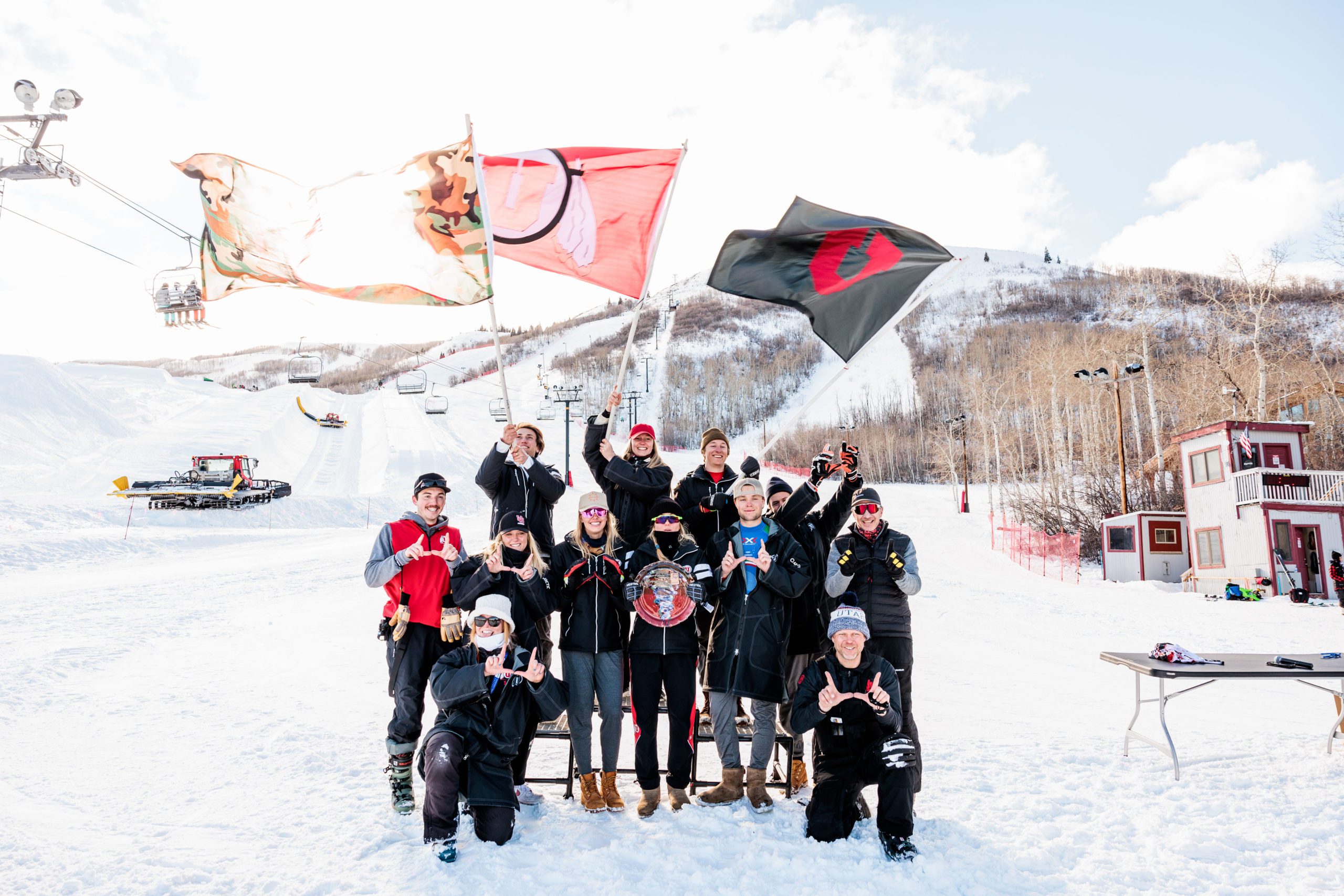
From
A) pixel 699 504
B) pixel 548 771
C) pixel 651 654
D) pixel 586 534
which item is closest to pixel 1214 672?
pixel 699 504

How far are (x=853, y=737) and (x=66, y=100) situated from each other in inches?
717

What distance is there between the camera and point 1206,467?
858 inches

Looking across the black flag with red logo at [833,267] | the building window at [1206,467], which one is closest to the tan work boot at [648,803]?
the black flag with red logo at [833,267]

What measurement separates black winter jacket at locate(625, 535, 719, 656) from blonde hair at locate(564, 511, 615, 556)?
0.42 ft

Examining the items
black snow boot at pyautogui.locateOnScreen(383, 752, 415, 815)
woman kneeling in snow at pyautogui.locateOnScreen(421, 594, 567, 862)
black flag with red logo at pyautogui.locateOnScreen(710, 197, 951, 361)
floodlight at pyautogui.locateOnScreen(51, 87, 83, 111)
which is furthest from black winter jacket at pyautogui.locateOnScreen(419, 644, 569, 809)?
floodlight at pyautogui.locateOnScreen(51, 87, 83, 111)

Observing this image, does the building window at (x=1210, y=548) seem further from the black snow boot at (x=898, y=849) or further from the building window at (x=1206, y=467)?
the black snow boot at (x=898, y=849)

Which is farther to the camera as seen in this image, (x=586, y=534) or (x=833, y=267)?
(x=833, y=267)

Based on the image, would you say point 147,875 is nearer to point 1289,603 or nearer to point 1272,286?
point 1289,603

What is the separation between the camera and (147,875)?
3.39 meters

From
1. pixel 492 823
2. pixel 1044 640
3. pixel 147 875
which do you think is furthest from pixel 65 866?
pixel 1044 640

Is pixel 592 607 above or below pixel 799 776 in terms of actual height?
above

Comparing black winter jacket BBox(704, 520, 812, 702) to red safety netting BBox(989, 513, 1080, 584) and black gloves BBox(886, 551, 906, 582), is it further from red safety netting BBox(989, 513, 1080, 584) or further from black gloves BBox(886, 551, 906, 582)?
red safety netting BBox(989, 513, 1080, 584)

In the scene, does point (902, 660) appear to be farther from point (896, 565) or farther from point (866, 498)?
point (866, 498)

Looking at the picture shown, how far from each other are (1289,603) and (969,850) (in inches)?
706
